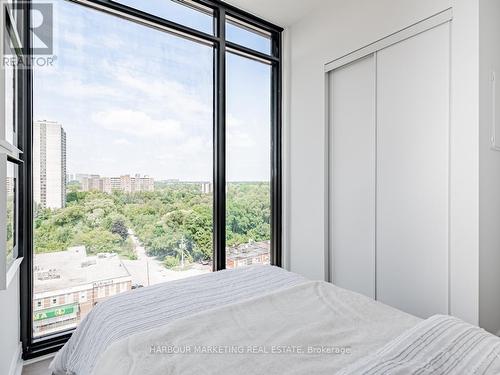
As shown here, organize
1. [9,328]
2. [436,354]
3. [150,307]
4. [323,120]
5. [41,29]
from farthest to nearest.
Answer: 1. [323,120]
2. [41,29]
3. [9,328]
4. [150,307]
5. [436,354]

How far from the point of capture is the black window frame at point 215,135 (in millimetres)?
1904

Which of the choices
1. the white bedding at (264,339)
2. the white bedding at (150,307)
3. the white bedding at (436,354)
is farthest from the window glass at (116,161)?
the white bedding at (436,354)

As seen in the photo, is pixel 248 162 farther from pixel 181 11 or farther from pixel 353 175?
pixel 181 11

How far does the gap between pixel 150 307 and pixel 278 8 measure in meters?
2.77

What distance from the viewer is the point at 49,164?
202 cm

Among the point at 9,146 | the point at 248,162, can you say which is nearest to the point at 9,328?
the point at 9,146

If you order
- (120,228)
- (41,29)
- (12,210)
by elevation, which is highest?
(41,29)

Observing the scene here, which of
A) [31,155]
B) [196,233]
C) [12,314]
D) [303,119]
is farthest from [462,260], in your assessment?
[31,155]

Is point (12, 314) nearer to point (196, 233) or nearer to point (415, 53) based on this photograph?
point (196, 233)

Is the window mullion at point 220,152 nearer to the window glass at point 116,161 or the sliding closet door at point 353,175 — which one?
the window glass at point 116,161

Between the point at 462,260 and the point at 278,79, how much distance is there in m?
2.35

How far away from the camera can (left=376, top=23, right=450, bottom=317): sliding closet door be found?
200 cm

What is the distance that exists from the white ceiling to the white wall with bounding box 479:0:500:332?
1.39 metres

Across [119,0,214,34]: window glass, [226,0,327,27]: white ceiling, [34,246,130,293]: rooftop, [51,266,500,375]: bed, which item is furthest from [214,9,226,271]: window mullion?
[51,266,500,375]: bed
